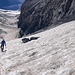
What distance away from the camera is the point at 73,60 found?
23.2 metres

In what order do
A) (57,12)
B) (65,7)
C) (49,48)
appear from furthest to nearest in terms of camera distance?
1. (57,12)
2. (65,7)
3. (49,48)

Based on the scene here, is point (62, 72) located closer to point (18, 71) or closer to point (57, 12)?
point (18, 71)

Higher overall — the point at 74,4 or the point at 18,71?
the point at 18,71

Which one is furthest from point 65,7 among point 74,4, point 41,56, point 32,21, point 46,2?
point 41,56

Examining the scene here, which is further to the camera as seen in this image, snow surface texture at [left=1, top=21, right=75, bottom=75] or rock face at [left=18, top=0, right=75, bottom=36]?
rock face at [left=18, top=0, right=75, bottom=36]

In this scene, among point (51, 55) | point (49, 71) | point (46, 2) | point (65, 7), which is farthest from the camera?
point (46, 2)

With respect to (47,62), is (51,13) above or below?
below

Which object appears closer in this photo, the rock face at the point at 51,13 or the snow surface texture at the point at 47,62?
the snow surface texture at the point at 47,62

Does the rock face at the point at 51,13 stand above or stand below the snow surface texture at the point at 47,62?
below

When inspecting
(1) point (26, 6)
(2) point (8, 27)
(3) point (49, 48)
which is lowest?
(2) point (8, 27)

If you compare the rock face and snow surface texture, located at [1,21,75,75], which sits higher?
snow surface texture, located at [1,21,75,75]

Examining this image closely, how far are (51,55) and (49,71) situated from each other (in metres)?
4.69

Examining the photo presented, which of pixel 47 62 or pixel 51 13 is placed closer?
pixel 47 62

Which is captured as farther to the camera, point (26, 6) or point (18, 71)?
point (26, 6)
